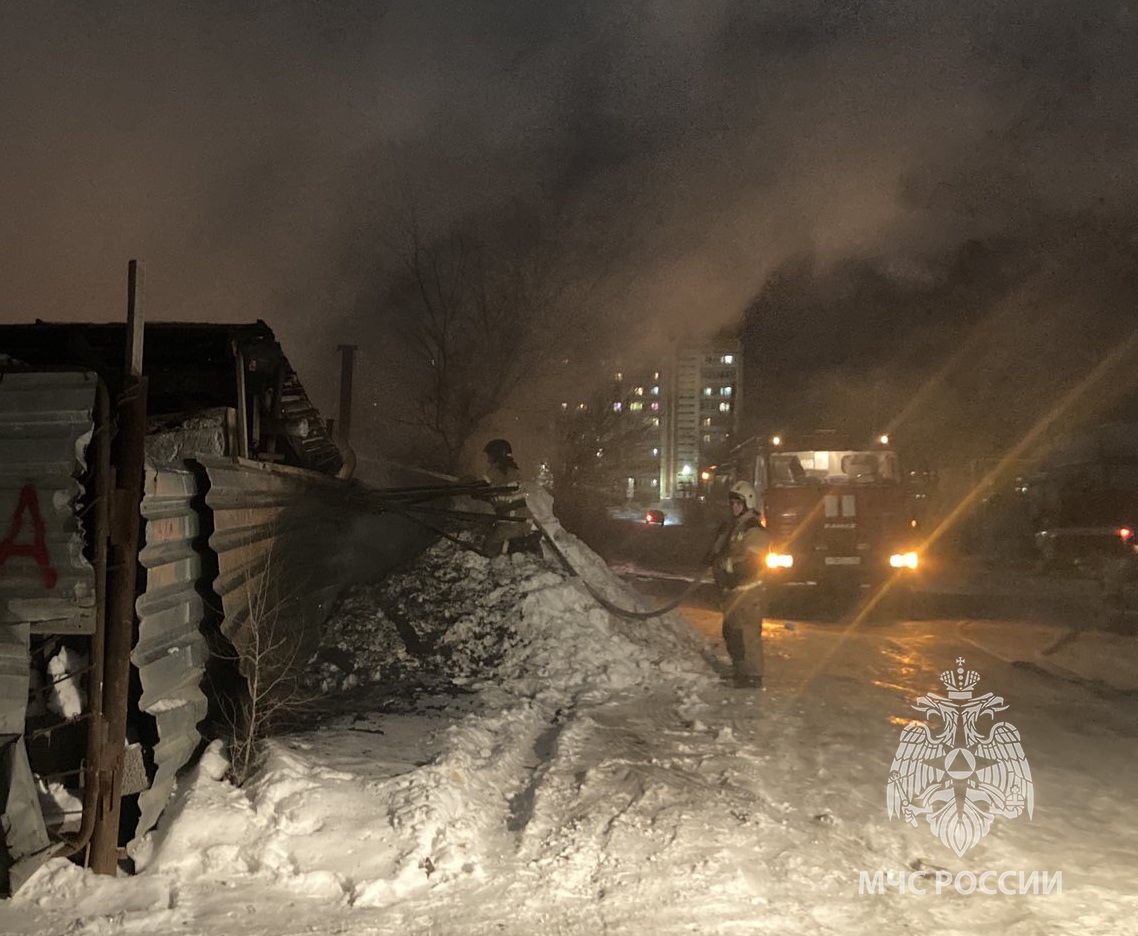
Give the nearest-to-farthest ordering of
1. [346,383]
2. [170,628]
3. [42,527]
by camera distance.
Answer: [42,527] < [170,628] < [346,383]

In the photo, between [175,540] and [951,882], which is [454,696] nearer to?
[175,540]

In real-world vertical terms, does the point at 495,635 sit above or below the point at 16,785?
below

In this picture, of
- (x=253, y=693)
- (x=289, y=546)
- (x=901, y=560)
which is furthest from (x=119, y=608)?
(x=901, y=560)

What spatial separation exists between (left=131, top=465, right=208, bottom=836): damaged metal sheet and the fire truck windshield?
36.0 feet

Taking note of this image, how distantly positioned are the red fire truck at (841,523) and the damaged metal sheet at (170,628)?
10.3 m

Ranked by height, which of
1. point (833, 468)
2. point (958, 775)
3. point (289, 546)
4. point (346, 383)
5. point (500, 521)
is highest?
point (346, 383)

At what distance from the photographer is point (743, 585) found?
8039 mm

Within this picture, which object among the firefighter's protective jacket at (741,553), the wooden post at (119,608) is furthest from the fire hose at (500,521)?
the wooden post at (119,608)

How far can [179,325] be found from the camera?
26.9ft

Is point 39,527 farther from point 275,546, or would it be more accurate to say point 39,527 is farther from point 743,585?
point 743,585

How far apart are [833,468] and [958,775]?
360 inches

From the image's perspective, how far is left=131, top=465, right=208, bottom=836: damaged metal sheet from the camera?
4.07 meters

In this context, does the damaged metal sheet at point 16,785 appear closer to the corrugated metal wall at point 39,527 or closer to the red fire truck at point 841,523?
the corrugated metal wall at point 39,527

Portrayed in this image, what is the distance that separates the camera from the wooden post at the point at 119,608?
3668 mm
